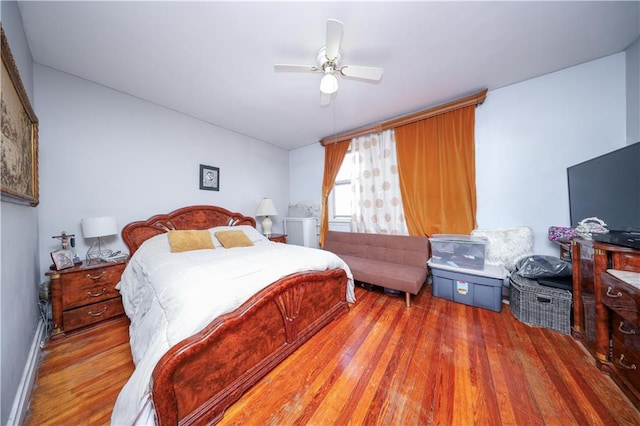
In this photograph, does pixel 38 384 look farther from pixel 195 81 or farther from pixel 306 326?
pixel 195 81

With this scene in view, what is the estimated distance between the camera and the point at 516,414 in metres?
1.05

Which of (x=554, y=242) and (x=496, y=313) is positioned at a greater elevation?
(x=554, y=242)

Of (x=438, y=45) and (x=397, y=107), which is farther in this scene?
(x=397, y=107)

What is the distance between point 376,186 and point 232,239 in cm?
227

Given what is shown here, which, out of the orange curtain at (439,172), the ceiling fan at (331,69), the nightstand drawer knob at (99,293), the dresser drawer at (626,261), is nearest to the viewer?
the dresser drawer at (626,261)

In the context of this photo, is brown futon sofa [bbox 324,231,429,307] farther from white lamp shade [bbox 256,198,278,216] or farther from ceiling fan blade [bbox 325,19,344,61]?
ceiling fan blade [bbox 325,19,344,61]

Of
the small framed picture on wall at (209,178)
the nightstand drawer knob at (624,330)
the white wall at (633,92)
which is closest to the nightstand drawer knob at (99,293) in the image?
the small framed picture on wall at (209,178)

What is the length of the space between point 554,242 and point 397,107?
92.1 inches

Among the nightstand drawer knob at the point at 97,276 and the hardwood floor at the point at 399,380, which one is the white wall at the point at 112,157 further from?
the hardwood floor at the point at 399,380

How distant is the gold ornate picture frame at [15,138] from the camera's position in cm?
102

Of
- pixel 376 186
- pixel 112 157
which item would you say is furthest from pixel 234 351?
pixel 376 186

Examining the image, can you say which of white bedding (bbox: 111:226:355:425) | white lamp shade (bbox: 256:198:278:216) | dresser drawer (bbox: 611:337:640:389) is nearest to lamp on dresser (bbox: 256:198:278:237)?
white lamp shade (bbox: 256:198:278:216)

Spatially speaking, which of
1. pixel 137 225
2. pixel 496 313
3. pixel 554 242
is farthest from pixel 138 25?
pixel 554 242

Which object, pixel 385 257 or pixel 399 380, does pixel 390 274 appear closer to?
pixel 385 257
